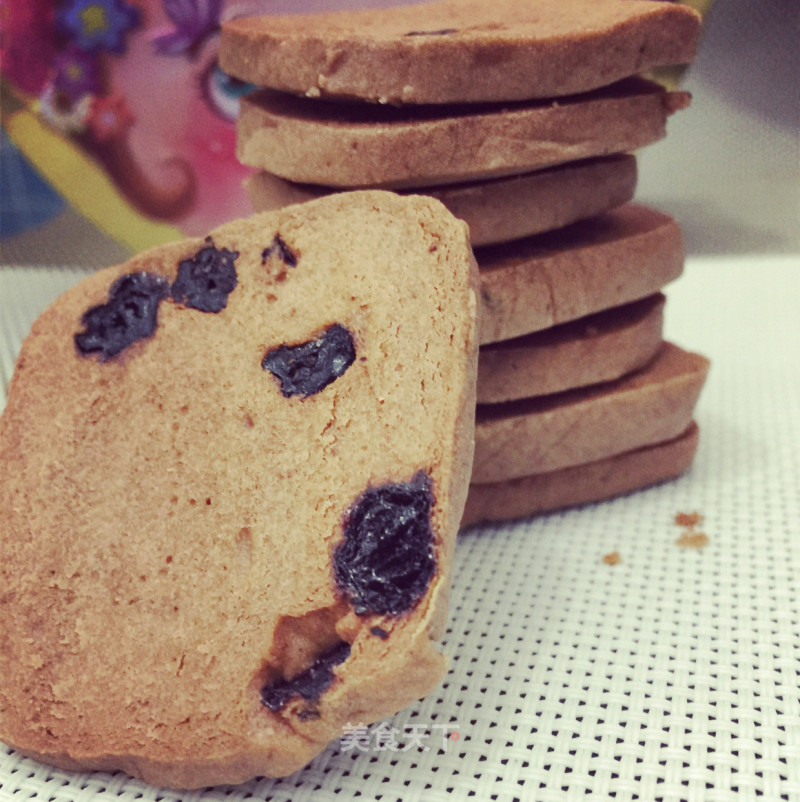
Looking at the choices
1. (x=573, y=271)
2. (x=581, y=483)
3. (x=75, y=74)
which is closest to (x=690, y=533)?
(x=581, y=483)

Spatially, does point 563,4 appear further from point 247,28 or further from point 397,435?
point 397,435

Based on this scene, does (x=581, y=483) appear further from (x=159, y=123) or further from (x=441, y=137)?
(x=159, y=123)

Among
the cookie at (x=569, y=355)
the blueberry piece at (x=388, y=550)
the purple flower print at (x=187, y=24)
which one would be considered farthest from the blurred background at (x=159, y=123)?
the blueberry piece at (x=388, y=550)

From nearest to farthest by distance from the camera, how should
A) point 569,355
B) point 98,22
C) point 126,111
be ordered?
point 569,355 < point 98,22 < point 126,111

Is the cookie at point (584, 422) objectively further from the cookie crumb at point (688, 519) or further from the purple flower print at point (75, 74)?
→ the purple flower print at point (75, 74)

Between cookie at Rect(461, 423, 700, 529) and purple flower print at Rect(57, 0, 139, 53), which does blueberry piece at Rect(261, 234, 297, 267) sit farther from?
purple flower print at Rect(57, 0, 139, 53)

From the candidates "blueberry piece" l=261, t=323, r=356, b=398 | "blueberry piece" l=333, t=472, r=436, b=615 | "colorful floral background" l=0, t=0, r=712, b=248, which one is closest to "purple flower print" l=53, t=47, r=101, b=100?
"colorful floral background" l=0, t=0, r=712, b=248
